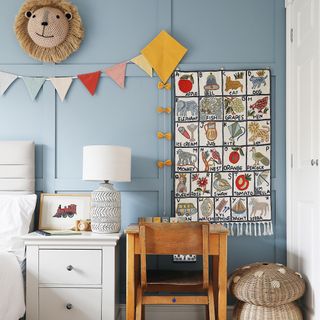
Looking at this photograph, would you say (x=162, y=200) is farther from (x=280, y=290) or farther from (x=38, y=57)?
(x=38, y=57)

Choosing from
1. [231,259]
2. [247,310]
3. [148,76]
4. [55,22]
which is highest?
[55,22]

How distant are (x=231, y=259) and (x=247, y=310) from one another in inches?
21.0

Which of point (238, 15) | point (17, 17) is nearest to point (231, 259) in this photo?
point (238, 15)

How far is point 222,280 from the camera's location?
2807 mm

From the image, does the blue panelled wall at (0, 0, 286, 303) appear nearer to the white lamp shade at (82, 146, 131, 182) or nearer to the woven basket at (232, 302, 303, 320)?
the white lamp shade at (82, 146, 131, 182)

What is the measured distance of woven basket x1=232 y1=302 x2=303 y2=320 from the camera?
283cm

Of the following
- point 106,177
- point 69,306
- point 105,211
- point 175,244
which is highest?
point 106,177

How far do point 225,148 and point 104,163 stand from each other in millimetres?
886

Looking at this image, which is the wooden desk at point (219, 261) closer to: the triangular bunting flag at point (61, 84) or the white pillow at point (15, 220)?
the white pillow at point (15, 220)

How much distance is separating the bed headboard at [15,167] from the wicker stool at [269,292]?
1.58 meters

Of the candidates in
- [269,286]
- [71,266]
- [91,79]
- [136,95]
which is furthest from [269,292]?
[91,79]

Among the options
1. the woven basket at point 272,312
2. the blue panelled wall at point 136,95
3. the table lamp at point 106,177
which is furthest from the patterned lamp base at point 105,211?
the woven basket at point 272,312

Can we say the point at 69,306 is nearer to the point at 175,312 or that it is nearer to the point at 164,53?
the point at 175,312

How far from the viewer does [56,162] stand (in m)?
3.46
